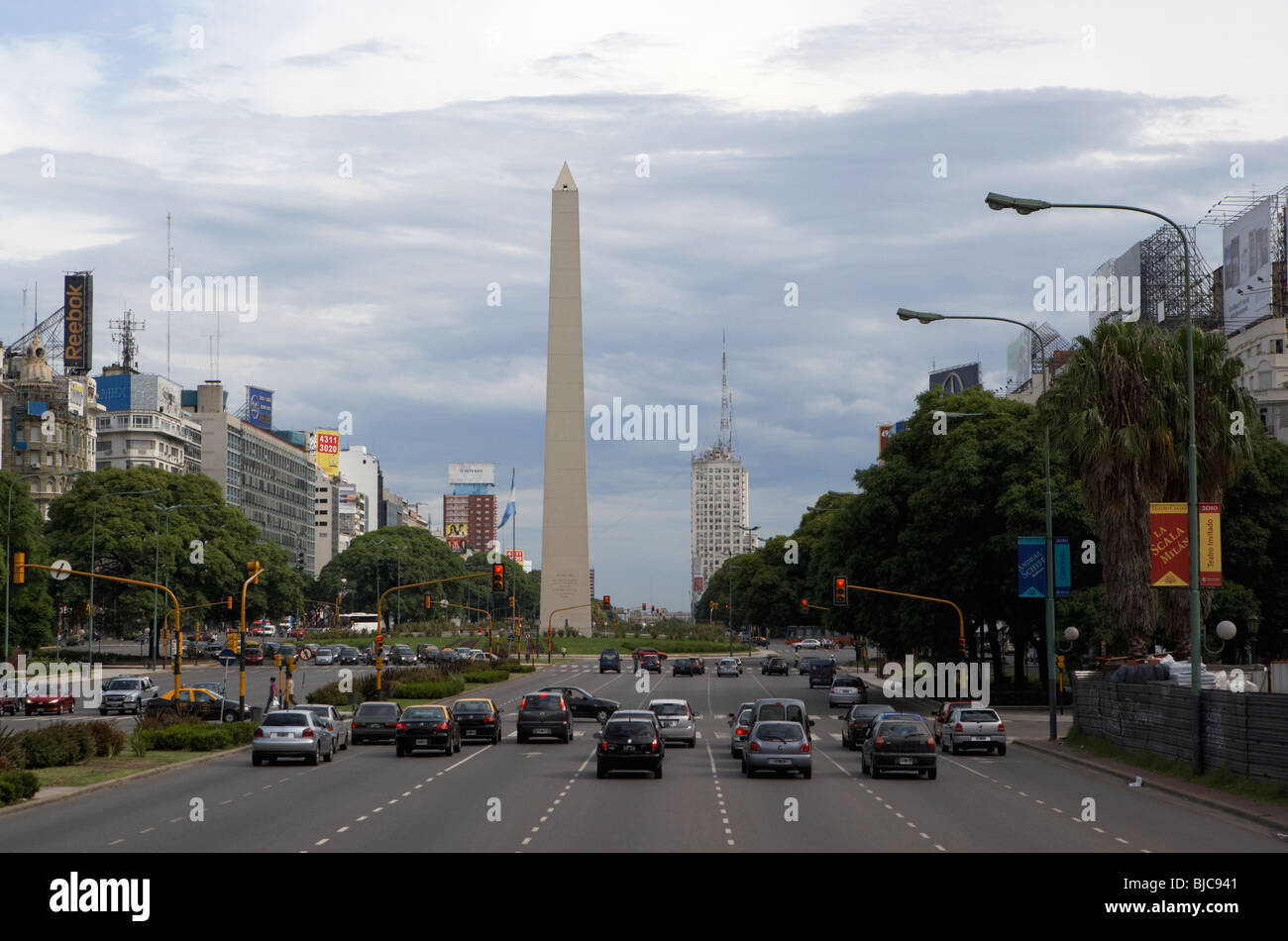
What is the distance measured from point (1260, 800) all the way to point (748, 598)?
13252 centimetres

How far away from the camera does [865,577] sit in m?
72.1

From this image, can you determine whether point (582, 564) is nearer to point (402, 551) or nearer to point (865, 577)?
point (865, 577)

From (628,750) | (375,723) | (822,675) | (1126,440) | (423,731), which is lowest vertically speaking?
(822,675)

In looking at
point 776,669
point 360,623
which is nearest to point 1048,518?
point 776,669

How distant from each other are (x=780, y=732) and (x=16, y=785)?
16169mm

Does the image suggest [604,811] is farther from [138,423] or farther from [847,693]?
[138,423]

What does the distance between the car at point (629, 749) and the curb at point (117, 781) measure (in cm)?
1040

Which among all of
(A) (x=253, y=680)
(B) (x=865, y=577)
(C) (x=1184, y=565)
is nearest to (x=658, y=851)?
(C) (x=1184, y=565)

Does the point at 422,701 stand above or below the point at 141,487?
below

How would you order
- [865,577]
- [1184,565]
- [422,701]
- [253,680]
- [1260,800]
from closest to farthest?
1. [1260,800]
2. [1184,565]
3. [422,701]
4. [865,577]
5. [253,680]

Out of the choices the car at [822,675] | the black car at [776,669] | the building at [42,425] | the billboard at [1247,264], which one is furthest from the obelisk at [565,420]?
the building at [42,425]

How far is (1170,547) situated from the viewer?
31.6 metres

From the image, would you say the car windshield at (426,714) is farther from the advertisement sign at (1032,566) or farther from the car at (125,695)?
the car at (125,695)

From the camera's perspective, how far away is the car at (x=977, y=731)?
41656 mm
